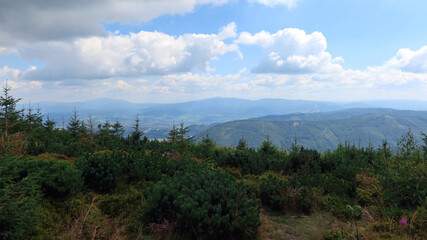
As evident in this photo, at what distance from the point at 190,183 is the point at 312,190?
460cm

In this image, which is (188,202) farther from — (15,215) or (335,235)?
(335,235)

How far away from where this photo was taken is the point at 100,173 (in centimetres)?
700

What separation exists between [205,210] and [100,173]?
4219 millimetres

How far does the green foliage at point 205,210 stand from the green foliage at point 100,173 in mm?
2346

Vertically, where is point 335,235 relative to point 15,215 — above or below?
below

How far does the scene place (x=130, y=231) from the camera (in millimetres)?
5020

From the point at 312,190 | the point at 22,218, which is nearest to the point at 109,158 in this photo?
the point at 22,218

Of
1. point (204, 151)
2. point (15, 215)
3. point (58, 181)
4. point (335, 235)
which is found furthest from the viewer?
point (204, 151)

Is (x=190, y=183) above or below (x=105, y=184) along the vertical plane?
above

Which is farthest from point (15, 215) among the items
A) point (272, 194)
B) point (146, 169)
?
point (272, 194)

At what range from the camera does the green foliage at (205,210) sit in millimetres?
4504

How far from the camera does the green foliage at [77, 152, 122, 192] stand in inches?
270

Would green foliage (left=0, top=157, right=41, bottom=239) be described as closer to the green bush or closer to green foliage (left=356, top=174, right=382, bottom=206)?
the green bush

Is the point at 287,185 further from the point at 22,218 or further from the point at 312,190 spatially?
the point at 22,218
